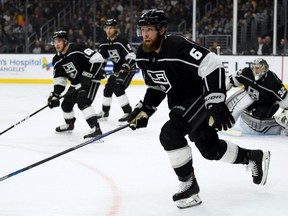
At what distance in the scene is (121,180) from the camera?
12.1ft

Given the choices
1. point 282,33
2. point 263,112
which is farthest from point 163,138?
point 282,33

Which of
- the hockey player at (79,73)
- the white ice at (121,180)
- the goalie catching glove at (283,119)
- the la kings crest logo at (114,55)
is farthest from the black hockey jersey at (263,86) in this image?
the la kings crest logo at (114,55)

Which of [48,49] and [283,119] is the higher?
[48,49]

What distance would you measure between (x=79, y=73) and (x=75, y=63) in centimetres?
13

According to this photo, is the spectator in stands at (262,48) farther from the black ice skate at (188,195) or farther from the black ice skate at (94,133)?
the black ice skate at (188,195)

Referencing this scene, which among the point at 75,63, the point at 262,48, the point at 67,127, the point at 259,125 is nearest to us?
the point at 75,63

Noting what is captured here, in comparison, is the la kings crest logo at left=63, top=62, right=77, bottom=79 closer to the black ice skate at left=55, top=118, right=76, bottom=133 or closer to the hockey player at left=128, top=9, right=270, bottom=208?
the black ice skate at left=55, top=118, right=76, bottom=133

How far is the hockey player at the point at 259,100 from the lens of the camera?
17.4ft

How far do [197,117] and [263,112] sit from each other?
2.66 metres

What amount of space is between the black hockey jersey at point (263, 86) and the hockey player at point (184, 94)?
224cm

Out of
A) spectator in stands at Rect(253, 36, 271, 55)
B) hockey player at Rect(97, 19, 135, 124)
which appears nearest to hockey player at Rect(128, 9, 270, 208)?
hockey player at Rect(97, 19, 135, 124)

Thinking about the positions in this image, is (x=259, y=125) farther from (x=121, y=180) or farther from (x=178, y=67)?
(x=178, y=67)

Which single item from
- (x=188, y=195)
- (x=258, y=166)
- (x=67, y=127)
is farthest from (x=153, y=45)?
(x=67, y=127)

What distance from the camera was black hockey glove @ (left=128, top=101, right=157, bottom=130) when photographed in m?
3.13
